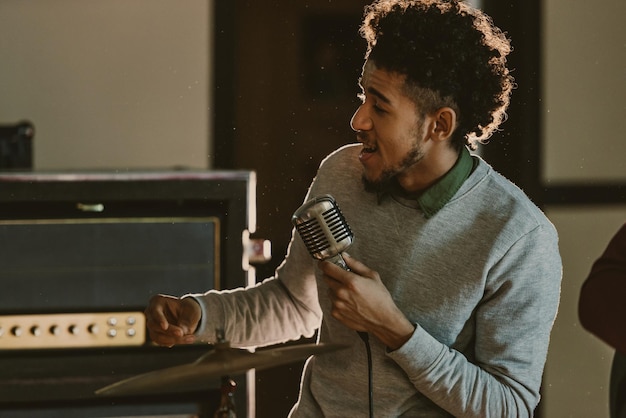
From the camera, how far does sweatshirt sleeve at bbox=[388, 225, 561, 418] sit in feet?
5.00

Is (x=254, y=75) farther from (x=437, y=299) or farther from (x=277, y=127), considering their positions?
(x=437, y=299)

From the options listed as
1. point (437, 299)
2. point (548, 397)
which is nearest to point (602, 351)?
point (548, 397)

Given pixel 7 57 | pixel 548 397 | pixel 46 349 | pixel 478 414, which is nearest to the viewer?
pixel 478 414

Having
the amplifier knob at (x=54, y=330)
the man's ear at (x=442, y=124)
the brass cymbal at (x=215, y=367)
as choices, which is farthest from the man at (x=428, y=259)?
the amplifier knob at (x=54, y=330)

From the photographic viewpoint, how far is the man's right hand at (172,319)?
64.7 inches

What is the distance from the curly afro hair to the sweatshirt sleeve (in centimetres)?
27

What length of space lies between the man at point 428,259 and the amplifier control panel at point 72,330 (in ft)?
1.15

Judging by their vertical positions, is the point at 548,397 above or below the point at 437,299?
below

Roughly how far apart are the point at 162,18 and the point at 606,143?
4.57 feet

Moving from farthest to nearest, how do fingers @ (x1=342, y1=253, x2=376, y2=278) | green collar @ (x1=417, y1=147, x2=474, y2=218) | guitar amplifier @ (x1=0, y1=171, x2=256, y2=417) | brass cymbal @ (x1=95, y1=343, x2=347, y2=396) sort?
guitar amplifier @ (x1=0, y1=171, x2=256, y2=417) < green collar @ (x1=417, y1=147, x2=474, y2=218) < fingers @ (x1=342, y1=253, x2=376, y2=278) < brass cymbal @ (x1=95, y1=343, x2=347, y2=396)

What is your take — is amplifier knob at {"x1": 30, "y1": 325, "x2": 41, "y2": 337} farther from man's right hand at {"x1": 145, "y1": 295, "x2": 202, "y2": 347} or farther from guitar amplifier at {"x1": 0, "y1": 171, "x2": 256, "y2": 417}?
man's right hand at {"x1": 145, "y1": 295, "x2": 202, "y2": 347}

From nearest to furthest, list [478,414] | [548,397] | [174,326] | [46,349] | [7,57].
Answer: [478,414] → [174,326] → [46,349] → [7,57] → [548,397]

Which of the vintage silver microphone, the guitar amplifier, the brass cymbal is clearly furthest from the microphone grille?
the guitar amplifier

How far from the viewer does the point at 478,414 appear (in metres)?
1.55
